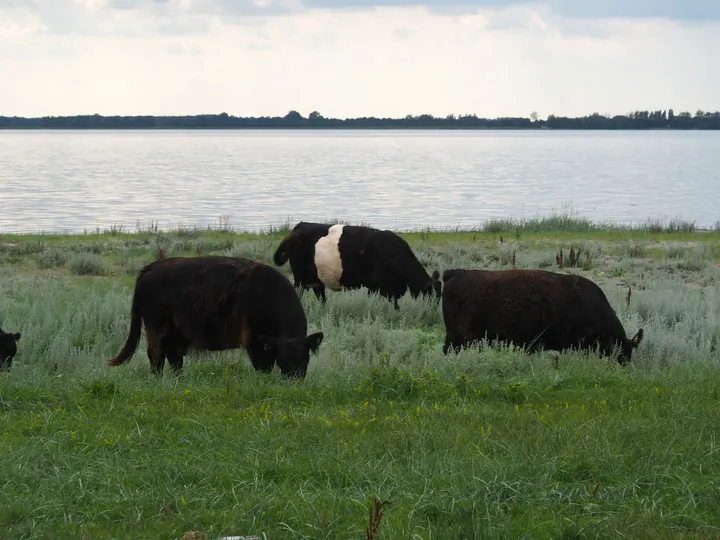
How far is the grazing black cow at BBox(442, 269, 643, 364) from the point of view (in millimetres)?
10391

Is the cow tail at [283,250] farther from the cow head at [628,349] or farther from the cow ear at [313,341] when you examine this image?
the cow head at [628,349]

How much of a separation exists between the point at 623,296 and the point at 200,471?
34.0 ft

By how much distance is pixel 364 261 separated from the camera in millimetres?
14648

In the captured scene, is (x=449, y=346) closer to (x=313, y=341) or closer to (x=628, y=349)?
(x=628, y=349)

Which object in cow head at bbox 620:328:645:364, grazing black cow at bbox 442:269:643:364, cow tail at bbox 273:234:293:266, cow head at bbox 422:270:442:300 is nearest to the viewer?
cow head at bbox 620:328:645:364

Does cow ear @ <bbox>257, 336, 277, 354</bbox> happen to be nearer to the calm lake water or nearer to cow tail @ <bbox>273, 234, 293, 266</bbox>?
cow tail @ <bbox>273, 234, 293, 266</bbox>

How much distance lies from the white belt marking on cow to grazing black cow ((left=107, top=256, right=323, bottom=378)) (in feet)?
15.8

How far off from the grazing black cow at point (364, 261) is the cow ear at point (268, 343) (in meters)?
5.49

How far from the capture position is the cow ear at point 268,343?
898 centimetres

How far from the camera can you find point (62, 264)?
20.8 metres

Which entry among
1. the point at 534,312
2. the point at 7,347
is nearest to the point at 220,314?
the point at 7,347

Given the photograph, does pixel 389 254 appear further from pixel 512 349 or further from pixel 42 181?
pixel 42 181

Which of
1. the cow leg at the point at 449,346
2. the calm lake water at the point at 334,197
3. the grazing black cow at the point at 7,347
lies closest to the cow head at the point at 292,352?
the cow leg at the point at 449,346

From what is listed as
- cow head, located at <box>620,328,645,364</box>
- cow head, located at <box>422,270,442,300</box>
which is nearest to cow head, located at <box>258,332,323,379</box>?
cow head, located at <box>620,328,645,364</box>
